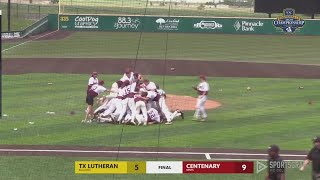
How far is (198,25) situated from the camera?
52781 millimetres

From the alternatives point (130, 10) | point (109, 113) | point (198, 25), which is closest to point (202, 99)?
point (109, 113)

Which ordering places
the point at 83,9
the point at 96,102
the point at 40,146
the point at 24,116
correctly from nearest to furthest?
the point at 40,146 < the point at 24,116 < the point at 96,102 < the point at 83,9

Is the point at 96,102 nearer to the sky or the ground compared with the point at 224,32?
nearer to the ground

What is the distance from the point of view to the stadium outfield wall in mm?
51969

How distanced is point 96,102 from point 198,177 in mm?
11032

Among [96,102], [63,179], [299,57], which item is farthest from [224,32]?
[63,179]

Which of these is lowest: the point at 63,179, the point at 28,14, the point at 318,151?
the point at 63,179

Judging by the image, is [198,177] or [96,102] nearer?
[198,177]

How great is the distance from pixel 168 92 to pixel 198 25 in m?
24.6

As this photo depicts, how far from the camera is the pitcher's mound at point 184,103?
82.5 feet

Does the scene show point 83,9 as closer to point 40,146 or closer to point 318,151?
point 40,146

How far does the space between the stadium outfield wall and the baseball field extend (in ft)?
4.43

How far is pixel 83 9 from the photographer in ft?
173

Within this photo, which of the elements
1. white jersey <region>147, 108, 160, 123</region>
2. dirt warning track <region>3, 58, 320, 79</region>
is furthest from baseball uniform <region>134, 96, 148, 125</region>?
dirt warning track <region>3, 58, 320, 79</region>
